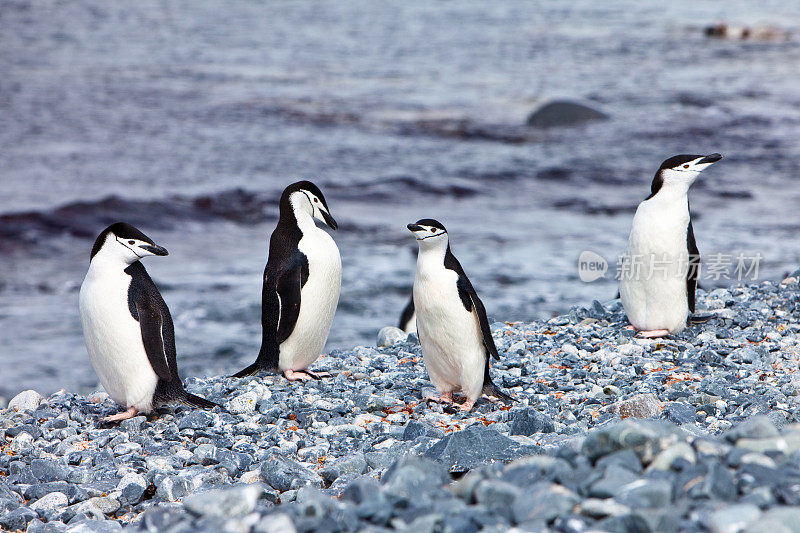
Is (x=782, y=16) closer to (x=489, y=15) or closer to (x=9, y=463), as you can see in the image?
(x=489, y=15)

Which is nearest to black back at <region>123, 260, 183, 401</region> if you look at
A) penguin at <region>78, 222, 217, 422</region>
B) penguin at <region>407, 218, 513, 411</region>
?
penguin at <region>78, 222, 217, 422</region>

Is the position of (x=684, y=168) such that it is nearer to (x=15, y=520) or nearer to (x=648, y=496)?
(x=648, y=496)

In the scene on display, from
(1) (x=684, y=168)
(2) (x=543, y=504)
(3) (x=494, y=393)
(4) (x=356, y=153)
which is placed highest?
(1) (x=684, y=168)

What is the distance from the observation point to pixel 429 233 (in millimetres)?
3961

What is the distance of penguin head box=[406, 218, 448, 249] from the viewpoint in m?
3.93

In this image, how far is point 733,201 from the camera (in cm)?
1331

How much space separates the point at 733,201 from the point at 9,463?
1183cm

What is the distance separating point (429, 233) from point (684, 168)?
6.16ft

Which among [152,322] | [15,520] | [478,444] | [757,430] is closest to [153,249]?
[152,322]

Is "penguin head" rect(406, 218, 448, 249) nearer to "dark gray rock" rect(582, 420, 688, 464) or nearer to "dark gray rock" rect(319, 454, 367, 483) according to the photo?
"dark gray rock" rect(319, 454, 367, 483)

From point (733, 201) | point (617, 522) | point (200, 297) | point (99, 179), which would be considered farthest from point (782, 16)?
point (617, 522)

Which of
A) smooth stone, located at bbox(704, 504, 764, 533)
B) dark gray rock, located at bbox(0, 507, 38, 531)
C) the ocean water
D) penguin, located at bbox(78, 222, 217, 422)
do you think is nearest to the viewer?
smooth stone, located at bbox(704, 504, 764, 533)

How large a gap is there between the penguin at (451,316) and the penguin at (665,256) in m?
1.51

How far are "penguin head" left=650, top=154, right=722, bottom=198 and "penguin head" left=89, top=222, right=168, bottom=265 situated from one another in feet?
9.28
